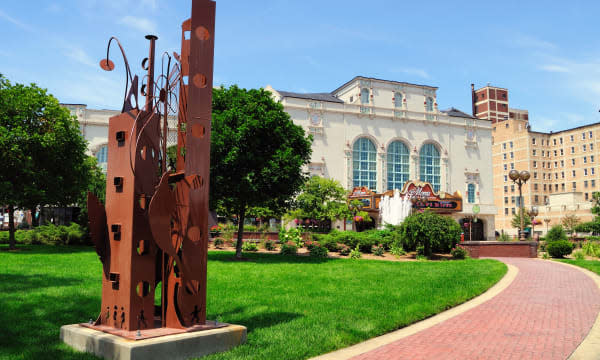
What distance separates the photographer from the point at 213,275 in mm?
14594

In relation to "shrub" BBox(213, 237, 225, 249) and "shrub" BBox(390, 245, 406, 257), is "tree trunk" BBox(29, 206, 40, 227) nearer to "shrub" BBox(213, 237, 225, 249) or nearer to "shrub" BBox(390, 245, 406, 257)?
"shrub" BBox(213, 237, 225, 249)

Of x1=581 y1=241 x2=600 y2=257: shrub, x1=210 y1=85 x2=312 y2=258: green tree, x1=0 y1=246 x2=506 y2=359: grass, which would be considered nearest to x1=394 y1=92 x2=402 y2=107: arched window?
x1=581 y1=241 x2=600 y2=257: shrub

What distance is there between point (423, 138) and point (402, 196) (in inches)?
A: 569

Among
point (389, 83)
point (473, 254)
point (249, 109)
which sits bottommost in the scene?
point (473, 254)

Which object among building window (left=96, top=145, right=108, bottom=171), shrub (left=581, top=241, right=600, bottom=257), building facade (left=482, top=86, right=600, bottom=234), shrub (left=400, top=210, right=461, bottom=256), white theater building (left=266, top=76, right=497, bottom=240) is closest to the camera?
shrub (left=400, top=210, right=461, bottom=256)

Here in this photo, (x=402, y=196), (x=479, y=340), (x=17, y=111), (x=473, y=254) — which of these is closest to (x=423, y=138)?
(x=402, y=196)

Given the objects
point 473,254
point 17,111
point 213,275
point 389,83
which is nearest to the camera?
point 213,275

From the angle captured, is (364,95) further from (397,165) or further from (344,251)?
(344,251)

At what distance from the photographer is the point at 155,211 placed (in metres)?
5.95

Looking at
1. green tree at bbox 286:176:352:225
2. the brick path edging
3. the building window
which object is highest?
the building window

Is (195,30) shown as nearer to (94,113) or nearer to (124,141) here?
(124,141)

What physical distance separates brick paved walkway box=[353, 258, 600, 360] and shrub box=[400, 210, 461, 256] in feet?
37.3

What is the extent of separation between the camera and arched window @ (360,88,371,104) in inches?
2413

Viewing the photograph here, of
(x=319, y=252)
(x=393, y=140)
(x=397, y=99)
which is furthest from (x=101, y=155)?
(x=319, y=252)
